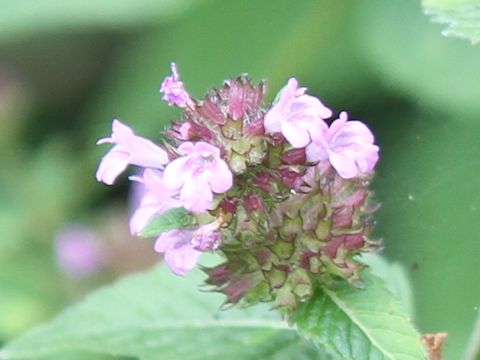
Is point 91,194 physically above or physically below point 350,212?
above

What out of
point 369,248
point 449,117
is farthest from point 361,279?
point 449,117

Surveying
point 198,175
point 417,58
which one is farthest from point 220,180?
point 417,58

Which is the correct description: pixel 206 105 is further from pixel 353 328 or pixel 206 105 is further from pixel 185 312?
pixel 185 312

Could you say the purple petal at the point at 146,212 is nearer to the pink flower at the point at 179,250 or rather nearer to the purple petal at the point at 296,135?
the pink flower at the point at 179,250

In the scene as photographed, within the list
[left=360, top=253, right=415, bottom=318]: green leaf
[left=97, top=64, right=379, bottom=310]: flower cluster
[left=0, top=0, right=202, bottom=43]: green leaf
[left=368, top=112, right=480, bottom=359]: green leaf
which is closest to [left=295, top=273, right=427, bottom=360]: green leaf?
[left=97, top=64, right=379, bottom=310]: flower cluster

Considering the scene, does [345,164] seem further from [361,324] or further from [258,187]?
[361,324]

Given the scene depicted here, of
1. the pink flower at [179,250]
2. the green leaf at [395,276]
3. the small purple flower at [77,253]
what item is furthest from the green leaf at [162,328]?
the small purple flower at [77,253]

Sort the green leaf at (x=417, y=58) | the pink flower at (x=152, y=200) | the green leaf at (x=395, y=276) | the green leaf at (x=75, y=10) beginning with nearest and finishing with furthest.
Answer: the pink flower at (x=152, y=200)
the green leaf at (x=395, y=276)
the green leaf at (x=417, y=58)
the green leaf at (x=75, y=10)
